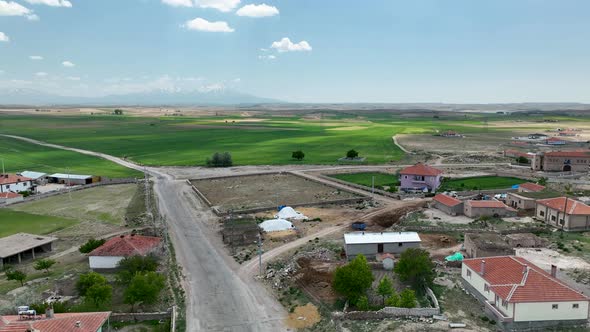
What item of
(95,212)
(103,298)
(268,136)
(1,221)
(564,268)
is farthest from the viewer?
(268,136)

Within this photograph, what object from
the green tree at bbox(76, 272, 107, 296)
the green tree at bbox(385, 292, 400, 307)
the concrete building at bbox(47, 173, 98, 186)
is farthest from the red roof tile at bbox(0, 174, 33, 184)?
the green tree at bbox(385, 292, 400, 307)

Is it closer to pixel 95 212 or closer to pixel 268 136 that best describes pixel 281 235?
pixel 95 212

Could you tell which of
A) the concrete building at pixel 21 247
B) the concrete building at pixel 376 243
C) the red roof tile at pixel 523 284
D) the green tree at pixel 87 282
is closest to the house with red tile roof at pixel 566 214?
the concrete building at pixel 376 243

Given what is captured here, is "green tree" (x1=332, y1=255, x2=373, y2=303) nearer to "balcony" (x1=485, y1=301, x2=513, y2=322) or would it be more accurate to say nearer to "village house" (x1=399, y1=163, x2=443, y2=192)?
"balcony" (x1=485, y1=301, x2=513, y2=322)

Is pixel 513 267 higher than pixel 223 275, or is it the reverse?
pixel 513 267

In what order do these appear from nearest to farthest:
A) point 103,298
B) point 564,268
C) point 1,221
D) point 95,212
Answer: point 103,298 → point 564,268 → point 1,221 → point 95,212

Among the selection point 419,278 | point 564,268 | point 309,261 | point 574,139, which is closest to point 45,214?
point 309,261

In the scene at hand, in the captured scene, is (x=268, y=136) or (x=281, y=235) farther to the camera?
(x=268, y=136)
